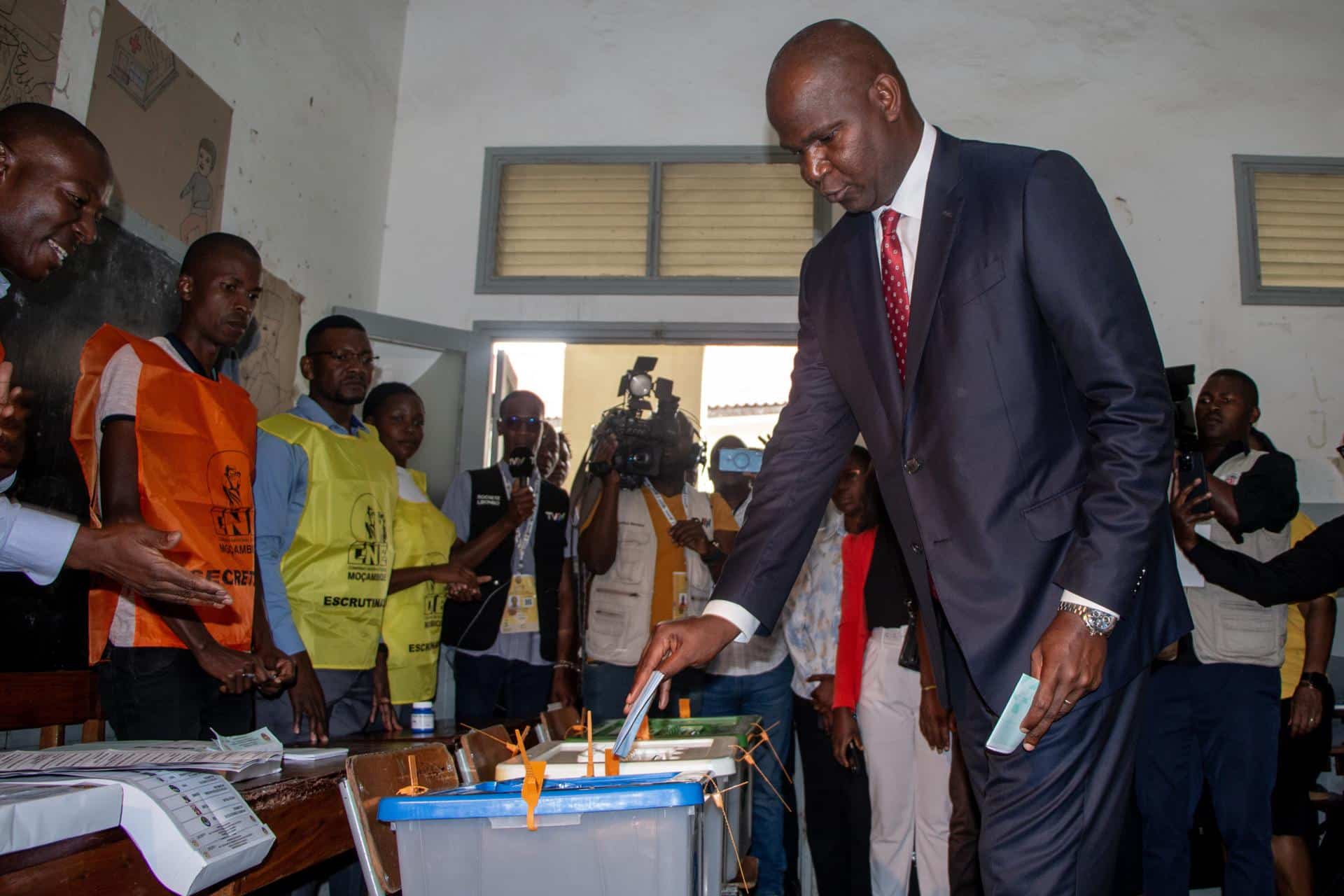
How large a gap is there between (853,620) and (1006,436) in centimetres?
264

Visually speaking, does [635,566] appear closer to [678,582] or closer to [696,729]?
[678,582]

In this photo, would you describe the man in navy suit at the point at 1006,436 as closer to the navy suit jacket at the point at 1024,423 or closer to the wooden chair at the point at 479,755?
the navy suit jacket at the point at 1024,423

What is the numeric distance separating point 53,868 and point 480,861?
53 cm

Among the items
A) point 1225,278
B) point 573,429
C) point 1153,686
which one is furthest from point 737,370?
point 1153,686

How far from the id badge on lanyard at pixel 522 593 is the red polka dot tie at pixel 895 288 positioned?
2.79 metres

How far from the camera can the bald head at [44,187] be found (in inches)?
83.1

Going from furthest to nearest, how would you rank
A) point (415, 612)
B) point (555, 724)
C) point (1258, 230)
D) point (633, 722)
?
point (1258, 230) → point (415, 612) → point (555, 724) → point (633, 722)

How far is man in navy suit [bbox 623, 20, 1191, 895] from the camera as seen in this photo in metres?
1.35

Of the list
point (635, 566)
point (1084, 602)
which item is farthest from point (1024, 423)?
point (635, 566)

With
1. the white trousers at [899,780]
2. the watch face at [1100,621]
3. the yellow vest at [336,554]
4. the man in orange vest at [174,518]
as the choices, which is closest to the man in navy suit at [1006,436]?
the watch face at [1100,621]

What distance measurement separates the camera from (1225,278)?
5.32 m

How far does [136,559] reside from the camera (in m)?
1.75

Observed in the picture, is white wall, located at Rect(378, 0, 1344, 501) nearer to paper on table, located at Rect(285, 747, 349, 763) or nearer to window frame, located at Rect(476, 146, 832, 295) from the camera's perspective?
window frame, located at Rect(476, 146, 832, 295)

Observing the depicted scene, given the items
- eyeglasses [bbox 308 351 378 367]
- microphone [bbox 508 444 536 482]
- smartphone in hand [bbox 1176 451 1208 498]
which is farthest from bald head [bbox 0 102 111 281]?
smartphone in hand [bbox 1176 451 1208 498]
